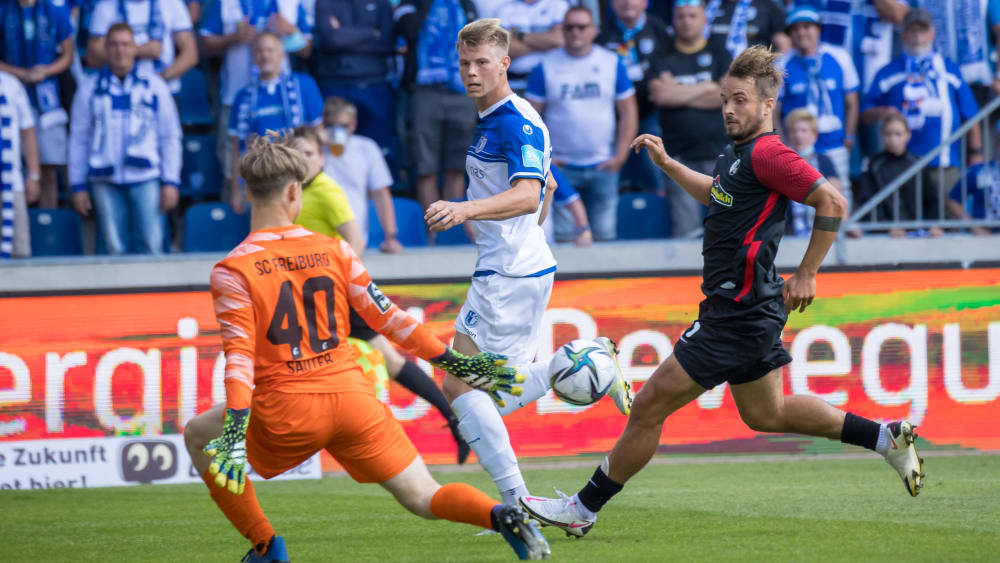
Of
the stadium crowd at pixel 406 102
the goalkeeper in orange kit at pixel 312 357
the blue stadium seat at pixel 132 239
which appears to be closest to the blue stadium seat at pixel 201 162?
the stadium crowd at pixel 406 102

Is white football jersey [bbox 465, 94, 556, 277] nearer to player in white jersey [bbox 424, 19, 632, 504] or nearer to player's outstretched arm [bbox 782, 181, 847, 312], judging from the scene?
player in white jersey [bbox 424, 19, 632, 504]

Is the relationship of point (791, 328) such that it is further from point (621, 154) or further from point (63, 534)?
point (63, 534)

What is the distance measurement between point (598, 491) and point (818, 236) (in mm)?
1528

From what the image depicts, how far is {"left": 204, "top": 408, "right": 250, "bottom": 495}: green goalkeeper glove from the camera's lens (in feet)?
14.6

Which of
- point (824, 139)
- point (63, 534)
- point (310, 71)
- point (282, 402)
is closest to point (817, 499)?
point (282, 402)

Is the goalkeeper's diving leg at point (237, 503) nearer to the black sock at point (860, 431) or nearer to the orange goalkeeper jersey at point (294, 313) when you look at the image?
the orange goalkeeper jersey at point (294, 313)

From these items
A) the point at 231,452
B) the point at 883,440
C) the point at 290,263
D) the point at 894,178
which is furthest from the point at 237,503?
the point at 894,178

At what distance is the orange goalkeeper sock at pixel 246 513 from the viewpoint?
Result: 4926 mm

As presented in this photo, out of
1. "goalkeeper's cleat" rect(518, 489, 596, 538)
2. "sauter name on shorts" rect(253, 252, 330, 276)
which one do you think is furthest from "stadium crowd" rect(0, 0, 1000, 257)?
"sauter name on shorts" rect(253, 252, 330, 276)

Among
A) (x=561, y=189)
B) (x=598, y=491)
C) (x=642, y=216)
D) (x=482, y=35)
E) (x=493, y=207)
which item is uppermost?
(x=482, y=35)

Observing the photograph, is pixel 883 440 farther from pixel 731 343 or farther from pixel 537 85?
pixel 537 85

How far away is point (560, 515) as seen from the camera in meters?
5.80

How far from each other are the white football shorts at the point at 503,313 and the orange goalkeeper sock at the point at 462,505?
1.31m

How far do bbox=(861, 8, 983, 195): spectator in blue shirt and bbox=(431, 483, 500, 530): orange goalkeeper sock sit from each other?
26.1ft
